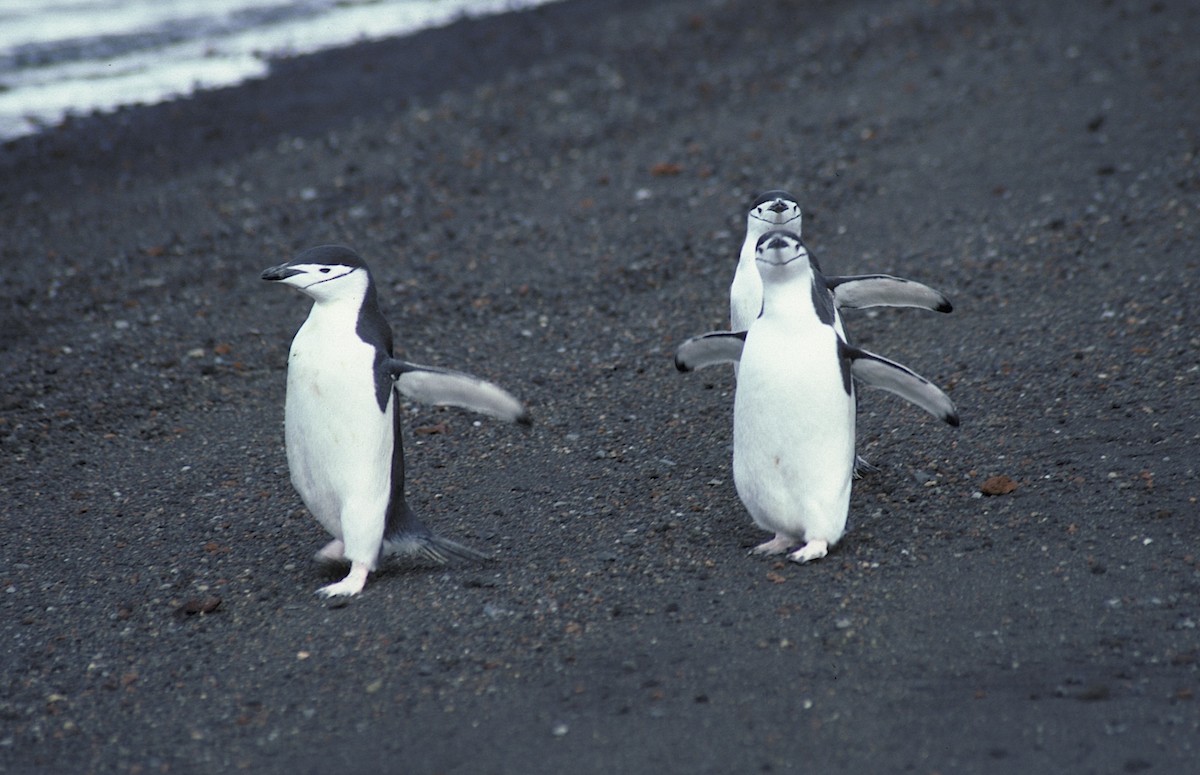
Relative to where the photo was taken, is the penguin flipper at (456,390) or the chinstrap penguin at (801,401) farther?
the chinstrap penguin at (801,401)

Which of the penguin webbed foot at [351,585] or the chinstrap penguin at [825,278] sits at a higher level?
the chinstrap penguin at [825,278]

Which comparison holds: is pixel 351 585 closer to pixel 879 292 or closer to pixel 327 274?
pixel 327 274

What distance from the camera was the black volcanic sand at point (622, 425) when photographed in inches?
132

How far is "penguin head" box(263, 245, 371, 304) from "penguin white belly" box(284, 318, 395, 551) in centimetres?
12

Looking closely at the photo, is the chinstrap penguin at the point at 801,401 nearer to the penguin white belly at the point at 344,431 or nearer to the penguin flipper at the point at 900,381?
the penguin flipper at the point at 900,381

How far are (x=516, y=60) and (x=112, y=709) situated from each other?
29.5 ft

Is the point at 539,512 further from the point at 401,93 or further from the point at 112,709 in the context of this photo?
the point at 401,93

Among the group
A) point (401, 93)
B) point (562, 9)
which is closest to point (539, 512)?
point (401, 93)

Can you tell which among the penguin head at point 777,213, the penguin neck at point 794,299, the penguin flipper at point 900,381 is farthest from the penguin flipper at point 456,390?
the penguin head at point 777,213

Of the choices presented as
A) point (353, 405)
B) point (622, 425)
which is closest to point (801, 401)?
point (353, 405)

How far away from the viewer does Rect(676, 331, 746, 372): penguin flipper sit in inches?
176

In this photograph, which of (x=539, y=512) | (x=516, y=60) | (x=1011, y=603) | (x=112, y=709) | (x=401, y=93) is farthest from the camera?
(x=516, y=60)

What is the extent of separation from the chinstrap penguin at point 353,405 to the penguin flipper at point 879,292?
146 centimetres

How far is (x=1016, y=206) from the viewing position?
24.4ft
